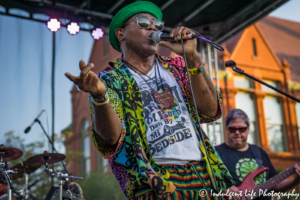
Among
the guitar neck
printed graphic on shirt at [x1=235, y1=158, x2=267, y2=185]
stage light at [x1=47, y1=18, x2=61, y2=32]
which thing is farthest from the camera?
stage light at [x1=47, y1=18, x2=61, y2=32]

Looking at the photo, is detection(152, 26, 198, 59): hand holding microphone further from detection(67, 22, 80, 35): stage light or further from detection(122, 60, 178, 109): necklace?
detection(67, 22, 80, 35): stage light

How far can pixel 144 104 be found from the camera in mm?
1833

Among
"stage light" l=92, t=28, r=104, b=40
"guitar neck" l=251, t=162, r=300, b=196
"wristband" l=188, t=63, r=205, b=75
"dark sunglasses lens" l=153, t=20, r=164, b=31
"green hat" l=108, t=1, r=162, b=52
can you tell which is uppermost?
"stage light" l=92, t=28, r=104, b=40

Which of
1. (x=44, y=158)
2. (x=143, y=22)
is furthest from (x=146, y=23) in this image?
(x=44, y=158)

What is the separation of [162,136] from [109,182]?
5037 millimetres

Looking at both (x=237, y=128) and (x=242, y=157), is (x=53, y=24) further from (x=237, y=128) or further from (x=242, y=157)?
(x=242, y=157)

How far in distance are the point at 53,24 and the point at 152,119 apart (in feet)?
15.2

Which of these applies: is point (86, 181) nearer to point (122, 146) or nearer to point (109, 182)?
point (109, 182)

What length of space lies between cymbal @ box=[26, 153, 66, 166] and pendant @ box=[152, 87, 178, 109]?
3.33 m

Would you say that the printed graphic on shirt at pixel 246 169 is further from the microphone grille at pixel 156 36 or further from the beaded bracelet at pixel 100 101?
the beaded bracelet at pixel 100 101

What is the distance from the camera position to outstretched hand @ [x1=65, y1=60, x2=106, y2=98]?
1.38m

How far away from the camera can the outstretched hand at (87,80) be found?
4.52 feet

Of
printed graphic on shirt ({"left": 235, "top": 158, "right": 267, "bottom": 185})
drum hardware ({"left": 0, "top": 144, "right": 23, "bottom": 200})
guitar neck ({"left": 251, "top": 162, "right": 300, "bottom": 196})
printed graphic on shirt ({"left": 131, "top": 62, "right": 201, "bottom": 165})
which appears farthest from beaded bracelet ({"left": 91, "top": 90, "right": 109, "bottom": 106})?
drum hardware ({"left": 0, "top": 144, "right": 23, "bottom": 200})

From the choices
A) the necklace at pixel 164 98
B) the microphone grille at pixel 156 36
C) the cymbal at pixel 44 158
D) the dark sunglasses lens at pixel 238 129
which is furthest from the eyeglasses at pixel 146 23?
the cymbal at pixel 44 158
